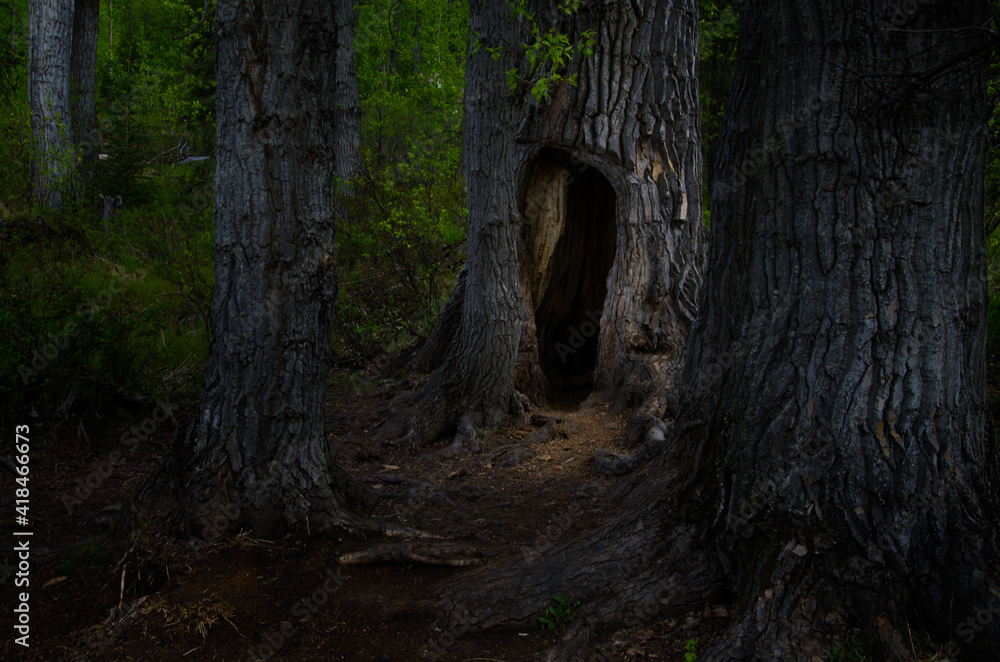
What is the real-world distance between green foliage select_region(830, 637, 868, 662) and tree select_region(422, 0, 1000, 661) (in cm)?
3

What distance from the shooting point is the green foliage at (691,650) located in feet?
7.54

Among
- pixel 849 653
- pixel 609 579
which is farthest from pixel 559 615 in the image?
pixel 849 653

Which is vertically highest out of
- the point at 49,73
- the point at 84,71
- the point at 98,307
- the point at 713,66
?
the point at 713,66

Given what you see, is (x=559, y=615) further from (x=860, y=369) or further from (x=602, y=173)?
(x=602, y=173)

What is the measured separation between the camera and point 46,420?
203 inches

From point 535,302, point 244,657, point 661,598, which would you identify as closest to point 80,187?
point 535,302

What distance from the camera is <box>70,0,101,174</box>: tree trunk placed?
1180 cm

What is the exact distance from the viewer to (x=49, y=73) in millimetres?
10156

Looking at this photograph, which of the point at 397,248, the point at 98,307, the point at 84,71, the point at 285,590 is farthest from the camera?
the point at 84,71

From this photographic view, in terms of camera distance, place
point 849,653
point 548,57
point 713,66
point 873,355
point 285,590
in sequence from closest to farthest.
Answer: point 849,653
point 873,355
point 285,590
point 548,57
point 713,66

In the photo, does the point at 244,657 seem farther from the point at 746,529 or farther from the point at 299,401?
the point at 746,529

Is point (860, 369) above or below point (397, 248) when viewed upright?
below

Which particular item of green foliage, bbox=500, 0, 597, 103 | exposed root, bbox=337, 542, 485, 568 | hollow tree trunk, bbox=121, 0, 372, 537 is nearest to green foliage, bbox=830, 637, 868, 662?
exposed root, bbox=337, 542, 485, 568

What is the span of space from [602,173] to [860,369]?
3.80 metres
